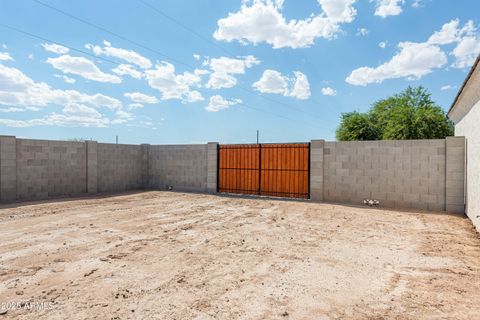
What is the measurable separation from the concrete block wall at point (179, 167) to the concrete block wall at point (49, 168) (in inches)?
123

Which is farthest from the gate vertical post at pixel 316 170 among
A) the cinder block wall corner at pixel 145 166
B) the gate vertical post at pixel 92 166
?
the gate vertical post at pixel 92 166

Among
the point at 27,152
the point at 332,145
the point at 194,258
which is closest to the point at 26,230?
the point at 194,258

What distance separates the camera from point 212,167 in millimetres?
11844

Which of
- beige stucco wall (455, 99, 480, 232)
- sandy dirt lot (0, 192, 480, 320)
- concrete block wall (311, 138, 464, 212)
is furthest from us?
concrete block wall (311, 138, 464, 212)

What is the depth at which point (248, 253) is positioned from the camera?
435cm

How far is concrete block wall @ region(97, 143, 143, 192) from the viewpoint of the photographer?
11977 mm

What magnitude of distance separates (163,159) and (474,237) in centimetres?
1151

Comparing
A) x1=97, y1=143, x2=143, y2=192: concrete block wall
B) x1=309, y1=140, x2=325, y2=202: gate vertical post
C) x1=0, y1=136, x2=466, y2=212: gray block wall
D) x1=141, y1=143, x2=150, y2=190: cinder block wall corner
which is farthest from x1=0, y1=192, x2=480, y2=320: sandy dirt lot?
x1=141, y1=143, x2=150, y2=190: cinder block wall corner

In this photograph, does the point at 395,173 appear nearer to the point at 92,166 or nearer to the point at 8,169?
the point at 92,166

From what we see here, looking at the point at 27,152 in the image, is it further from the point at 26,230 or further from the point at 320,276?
the point at 320,276

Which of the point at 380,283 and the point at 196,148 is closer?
the point at 380,283

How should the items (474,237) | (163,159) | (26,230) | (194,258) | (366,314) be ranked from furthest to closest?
(163,159) → (26,230) → (474,237) → (194,258) → (366,314)

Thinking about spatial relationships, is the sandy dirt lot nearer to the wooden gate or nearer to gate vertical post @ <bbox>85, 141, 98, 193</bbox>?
the wooden gate

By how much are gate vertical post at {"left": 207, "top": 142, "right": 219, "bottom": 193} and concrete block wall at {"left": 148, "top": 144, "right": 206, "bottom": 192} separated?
17 cm
